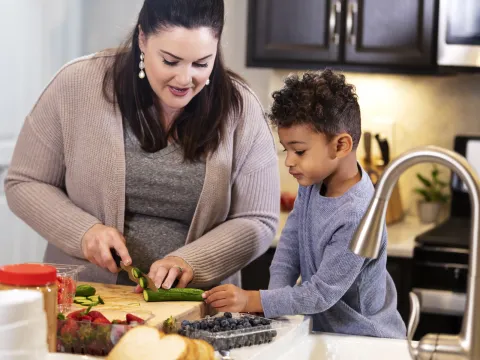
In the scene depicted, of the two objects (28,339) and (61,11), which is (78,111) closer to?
(28,339)

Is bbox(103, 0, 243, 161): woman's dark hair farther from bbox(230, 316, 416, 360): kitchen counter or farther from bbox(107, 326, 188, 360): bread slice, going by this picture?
bbox(107, 326, 188, 360): bread slice

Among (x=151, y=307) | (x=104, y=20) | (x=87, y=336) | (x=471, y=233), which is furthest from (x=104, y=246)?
(x=104, y=20)

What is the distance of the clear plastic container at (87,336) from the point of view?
1.50 metres

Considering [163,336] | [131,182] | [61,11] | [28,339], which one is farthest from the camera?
[61,11]

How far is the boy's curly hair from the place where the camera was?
188 centimetres

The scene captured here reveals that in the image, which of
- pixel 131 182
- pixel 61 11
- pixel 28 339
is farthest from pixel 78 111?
pixel 61 11

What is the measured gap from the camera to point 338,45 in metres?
3.61

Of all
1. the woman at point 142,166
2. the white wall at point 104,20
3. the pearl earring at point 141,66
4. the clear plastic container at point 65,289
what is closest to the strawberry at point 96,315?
the clear plastic container at point 65,289

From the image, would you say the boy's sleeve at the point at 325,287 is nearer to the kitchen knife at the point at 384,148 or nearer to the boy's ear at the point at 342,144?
the boy's ear at the point at 342,144

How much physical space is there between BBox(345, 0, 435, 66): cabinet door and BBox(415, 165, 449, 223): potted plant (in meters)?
0.58

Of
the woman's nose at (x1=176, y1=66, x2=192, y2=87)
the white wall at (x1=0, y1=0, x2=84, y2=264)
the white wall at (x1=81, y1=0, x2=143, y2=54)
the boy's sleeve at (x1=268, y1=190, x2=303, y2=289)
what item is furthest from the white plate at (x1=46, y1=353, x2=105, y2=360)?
the white wall at (x1=81, y1=0, x2=143, y2=54)

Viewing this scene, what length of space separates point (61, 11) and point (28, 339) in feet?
11.2

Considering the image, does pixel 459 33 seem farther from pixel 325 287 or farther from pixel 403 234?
pixel 325 287

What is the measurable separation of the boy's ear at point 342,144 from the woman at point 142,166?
38 centimetres
